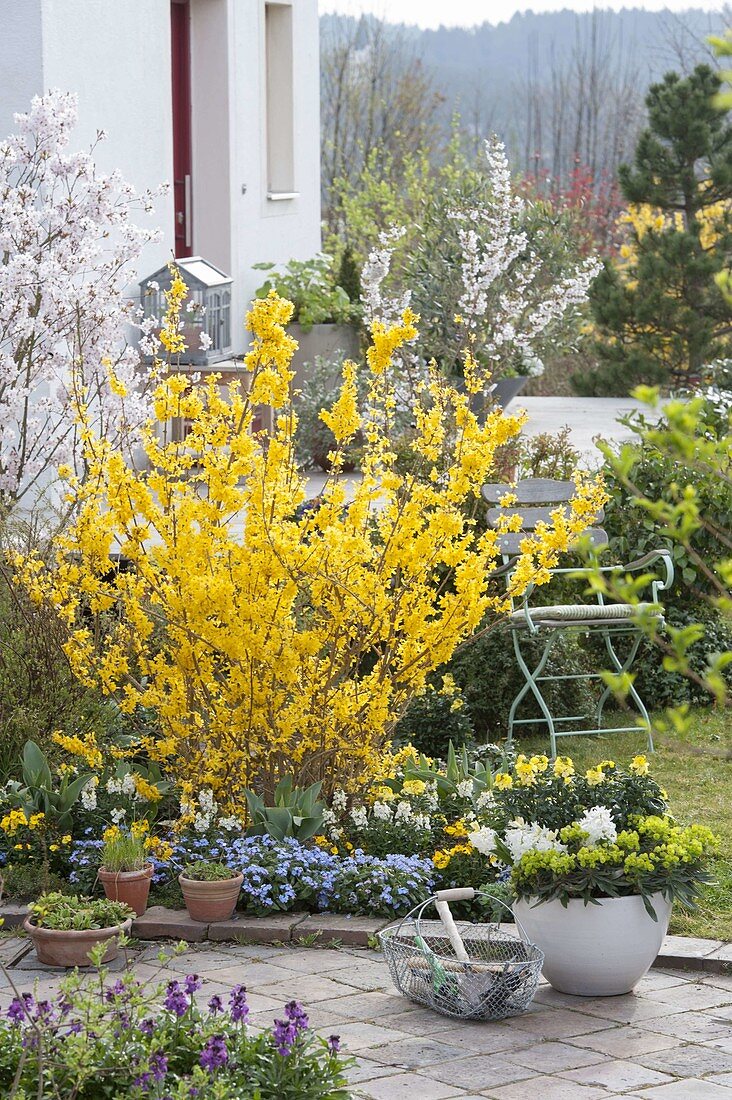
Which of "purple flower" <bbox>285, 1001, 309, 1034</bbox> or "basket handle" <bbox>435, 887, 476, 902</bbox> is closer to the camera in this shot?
"purple flower" <bbox>285, 1001, 309, 1034</bbox>

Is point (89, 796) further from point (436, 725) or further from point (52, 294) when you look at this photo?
point (52, 294)

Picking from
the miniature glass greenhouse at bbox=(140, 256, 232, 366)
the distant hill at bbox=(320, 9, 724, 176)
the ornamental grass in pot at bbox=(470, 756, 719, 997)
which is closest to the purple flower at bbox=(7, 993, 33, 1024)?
the ornamental grass in pot at bbox=(470, 756, 719, 997)

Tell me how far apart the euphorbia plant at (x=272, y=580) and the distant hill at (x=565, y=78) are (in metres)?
19.8

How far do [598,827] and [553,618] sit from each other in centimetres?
230

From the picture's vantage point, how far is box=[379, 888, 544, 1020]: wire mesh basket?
399 centimetres

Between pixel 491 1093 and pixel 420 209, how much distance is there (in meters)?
14.4

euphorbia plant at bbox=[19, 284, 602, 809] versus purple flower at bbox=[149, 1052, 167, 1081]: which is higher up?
euphorbia plant at bbox=[19, 284, 602, 809]

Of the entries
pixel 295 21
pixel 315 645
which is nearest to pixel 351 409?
pixel 315 645

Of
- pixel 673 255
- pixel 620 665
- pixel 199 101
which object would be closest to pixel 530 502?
pixel 620 665

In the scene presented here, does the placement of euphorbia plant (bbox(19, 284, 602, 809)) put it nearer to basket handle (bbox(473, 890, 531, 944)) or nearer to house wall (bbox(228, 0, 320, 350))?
basket handle (bbox(473, 890, 531, 944))

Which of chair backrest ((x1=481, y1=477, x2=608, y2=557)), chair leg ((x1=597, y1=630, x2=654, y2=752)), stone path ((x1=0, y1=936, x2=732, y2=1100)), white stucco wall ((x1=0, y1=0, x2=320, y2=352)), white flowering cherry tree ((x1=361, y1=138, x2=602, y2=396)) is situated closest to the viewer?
stone path ((x1=0, y1=936, x2=732, y2=1100))

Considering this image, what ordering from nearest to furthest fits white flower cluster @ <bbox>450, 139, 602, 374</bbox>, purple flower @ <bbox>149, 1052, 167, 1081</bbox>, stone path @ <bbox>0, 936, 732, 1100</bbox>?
purple flower @ <bbox>149, 1052, 167, 1081</bbox>
stone path @ <bbox>0, 936, 732, 1100</bbox>
white flower cluster @ <bbox>450, 139, 602, 374</bbox>

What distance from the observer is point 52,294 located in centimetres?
758

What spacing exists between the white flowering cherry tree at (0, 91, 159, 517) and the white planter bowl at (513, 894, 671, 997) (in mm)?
4228
